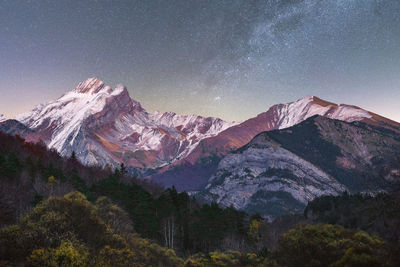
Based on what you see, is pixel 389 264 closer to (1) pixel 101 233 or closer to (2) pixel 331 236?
→ (2) pixel 331 236

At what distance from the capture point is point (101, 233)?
32.1m

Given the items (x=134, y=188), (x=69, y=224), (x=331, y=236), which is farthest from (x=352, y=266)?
(x=134, y=188)

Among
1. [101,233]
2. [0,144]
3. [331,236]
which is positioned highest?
[0,144]

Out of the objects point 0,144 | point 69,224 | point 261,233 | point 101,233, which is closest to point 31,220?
point 69,224

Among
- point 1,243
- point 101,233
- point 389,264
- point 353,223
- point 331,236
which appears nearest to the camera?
point 389,264

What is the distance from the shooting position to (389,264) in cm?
2234

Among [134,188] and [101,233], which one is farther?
[134,188]

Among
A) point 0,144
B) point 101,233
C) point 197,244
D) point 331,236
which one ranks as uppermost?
point 0,144

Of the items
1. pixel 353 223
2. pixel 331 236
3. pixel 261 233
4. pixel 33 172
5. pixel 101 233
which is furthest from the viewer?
pixel 353 223

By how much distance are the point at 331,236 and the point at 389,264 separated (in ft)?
50.9

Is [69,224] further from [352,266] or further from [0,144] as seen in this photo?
[0,144]

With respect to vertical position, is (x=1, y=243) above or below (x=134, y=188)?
below

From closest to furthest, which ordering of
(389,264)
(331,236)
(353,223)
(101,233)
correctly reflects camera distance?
(389,264) < (101,233) < (331,236) < (353,223)

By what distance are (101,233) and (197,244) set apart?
47174 mm
